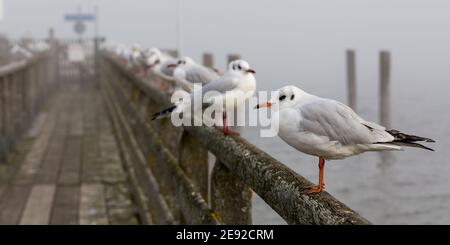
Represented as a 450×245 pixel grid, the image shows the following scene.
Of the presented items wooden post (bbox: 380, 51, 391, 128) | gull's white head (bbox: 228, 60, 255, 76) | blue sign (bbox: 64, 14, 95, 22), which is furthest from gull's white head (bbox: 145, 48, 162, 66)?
blue sign (bbox: 64, 14, 95, 22)

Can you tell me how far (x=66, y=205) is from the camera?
295 inches

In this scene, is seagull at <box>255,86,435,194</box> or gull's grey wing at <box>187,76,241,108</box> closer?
seagull at <box>255,86,435,194</box>

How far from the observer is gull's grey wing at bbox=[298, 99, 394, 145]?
9.55 feet

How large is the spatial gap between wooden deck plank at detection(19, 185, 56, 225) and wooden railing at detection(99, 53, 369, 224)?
3.20 feet

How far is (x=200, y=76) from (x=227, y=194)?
3.09 m

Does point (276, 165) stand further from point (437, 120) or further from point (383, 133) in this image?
point (437, 120)

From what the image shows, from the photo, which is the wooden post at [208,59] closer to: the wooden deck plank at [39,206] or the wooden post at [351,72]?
the wooden deck plank at [39,206]

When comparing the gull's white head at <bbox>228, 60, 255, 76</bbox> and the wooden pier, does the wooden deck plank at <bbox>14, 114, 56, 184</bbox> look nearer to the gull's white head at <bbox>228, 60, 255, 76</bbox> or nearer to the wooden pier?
the wooden pier

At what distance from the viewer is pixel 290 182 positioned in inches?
108

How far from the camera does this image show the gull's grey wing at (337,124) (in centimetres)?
291

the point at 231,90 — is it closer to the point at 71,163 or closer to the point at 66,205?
the point at 66,205

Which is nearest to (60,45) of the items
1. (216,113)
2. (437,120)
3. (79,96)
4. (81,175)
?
(79,96)

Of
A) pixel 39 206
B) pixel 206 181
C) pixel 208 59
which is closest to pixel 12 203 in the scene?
pixel 39 206

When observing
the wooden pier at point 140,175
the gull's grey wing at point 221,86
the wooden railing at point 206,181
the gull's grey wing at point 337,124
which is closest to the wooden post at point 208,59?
the wooden pier at point 140,175
